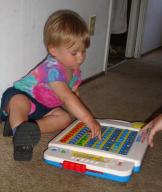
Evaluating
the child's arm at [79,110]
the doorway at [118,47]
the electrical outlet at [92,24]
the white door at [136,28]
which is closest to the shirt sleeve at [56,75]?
the child's arm at [79,110]

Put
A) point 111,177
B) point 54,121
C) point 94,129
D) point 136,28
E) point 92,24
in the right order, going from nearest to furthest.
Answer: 1. point 111,177
2. point 94,129
3. point 54,121
4. point 92,24
5. point 136,28

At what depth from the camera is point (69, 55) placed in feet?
3.22

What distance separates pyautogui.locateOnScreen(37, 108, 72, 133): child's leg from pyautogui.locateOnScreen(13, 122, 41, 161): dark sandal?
0.54 feet

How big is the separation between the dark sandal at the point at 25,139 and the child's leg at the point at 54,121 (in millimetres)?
164

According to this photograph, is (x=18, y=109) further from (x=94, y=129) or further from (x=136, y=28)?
(x=136, y=28)

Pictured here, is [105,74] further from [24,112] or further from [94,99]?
[24,112]

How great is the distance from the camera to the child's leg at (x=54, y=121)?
1.02 meters

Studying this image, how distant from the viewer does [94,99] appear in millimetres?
1391

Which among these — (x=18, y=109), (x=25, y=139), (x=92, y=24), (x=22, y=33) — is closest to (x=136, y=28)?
(x=92, y=24)

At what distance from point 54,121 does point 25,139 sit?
22 cm

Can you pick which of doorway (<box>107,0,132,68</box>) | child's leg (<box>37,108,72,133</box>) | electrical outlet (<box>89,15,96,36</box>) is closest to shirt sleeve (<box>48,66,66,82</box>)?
child's leg (<box>37,108,72,133</box>)

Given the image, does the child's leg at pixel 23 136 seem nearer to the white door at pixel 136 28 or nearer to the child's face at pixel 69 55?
the child's face at pixel 69 55

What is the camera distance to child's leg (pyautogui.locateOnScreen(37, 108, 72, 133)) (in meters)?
1.02

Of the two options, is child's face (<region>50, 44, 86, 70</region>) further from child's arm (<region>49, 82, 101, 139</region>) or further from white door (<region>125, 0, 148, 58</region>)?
white door (<region>125, 0, 148, 58</region>)
